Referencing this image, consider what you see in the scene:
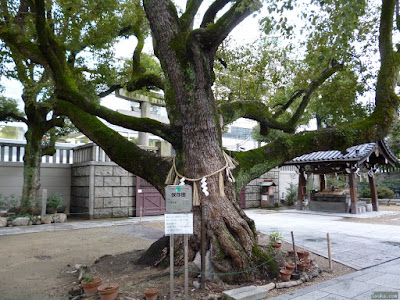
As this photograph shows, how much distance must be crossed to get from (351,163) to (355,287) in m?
11.9

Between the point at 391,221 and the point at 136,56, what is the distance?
40.3 feet

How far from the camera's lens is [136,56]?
10.2m

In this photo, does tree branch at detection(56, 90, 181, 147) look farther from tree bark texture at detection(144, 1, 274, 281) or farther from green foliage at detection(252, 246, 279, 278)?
green foliage at detection(252, 246, 279, 278)

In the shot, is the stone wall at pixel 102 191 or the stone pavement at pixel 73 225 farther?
the stone wall at pixel 102 191

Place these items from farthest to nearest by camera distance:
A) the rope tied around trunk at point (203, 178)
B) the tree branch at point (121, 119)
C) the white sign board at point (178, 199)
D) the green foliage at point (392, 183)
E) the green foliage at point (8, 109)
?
the green foliage at point (392, 183)
the green foliage at point (8, 109)
the tree branch at point (121, 119)
the rope tied around trunk at point (203, 178)
the white sign board at point (178, 199)

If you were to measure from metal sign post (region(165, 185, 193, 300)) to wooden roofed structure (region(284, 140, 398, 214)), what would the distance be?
12887mm

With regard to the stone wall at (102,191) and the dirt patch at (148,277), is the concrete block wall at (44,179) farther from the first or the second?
the dirt patch at (148,277)

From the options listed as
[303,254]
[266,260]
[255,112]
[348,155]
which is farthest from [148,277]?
[348,155]

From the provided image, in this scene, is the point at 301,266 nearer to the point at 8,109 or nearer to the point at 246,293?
the point at 246,293

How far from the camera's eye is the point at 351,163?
16.0 meters

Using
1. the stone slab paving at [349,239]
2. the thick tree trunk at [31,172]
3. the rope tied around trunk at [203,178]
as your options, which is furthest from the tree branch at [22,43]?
the stone slab paving at [349,239]

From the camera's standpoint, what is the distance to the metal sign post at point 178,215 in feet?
14.9

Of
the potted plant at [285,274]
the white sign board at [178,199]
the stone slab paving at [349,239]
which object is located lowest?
the stone slab paving at [349,239]

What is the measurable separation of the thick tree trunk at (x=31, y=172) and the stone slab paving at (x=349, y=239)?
359 inches
